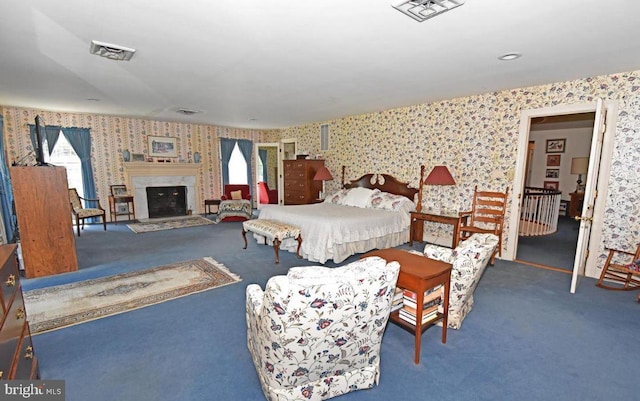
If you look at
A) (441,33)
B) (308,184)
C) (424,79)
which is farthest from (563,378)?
(308,184)

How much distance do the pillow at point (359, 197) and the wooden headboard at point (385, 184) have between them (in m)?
0.31

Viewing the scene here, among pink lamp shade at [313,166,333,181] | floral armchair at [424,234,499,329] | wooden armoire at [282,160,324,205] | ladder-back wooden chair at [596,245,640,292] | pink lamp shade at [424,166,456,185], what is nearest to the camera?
floral armchair at [424,234,499,329]

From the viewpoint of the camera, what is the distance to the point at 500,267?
4.16 meters

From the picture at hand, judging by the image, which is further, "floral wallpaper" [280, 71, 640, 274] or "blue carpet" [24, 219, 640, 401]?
"floral wallpaper" [280, 71, 640, 274]

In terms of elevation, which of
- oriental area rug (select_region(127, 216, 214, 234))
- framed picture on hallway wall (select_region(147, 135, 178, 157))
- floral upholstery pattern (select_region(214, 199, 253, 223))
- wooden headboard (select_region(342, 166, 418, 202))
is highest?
framed picture on hallway wall (select_region(147, 135, 178, 157))

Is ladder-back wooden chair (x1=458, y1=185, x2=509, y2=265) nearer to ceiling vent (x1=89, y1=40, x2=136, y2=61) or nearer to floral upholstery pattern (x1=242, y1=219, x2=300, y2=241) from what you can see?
floral upholstery pattern (x1=242, y1=219, x2=300, y2=241)

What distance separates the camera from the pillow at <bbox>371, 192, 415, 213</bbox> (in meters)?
5.16

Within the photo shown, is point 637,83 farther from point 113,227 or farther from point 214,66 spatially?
point 113,227

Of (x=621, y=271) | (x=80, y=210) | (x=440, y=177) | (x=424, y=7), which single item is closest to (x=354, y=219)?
(x=440, y=177)

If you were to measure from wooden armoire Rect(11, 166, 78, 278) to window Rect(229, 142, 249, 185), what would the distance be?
5378 millimetres

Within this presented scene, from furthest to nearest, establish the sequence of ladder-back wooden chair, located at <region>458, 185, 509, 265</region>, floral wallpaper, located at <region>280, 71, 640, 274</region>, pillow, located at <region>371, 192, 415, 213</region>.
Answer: pillow, located at <region>371, 192, 415, 213</region>
ladder-back wooden chair, located at <region>458, 185, 509, 265</region>
floral wallpaper, located at <region>280, 71, 640, 274</region>

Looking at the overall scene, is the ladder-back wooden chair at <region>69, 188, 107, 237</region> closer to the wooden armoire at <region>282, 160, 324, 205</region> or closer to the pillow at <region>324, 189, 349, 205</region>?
the wooden armoire at <region>282, 160, 324, 205</region>

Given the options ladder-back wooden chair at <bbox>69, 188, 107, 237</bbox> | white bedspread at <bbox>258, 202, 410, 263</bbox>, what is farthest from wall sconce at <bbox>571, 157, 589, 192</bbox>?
ladder-back wooden chair at <bbox>69, 188, 107, 237</bbox>

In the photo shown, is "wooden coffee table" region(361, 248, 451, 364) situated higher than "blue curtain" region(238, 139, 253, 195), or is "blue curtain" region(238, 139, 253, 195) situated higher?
"blue curtain" region(238, 139, 253, 195)
